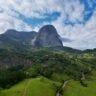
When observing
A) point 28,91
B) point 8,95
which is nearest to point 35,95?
point 28,91

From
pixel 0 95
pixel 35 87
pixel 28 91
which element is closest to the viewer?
pixel 0 95

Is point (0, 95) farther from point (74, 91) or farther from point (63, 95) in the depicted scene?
point (74, 91)

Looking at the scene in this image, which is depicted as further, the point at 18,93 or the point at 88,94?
the point at 88,94

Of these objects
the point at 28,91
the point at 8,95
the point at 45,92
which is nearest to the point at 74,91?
the point at 45,92

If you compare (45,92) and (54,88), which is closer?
(45,92)

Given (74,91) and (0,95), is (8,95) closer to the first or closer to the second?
(0,95)

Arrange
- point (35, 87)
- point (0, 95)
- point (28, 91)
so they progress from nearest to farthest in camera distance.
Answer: point (0, 95)
point (28, 91)
point (35, 87)

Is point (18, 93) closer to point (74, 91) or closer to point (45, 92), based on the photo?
point (45, 92)

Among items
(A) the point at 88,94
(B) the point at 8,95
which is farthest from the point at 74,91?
(B) the point at 8,95
